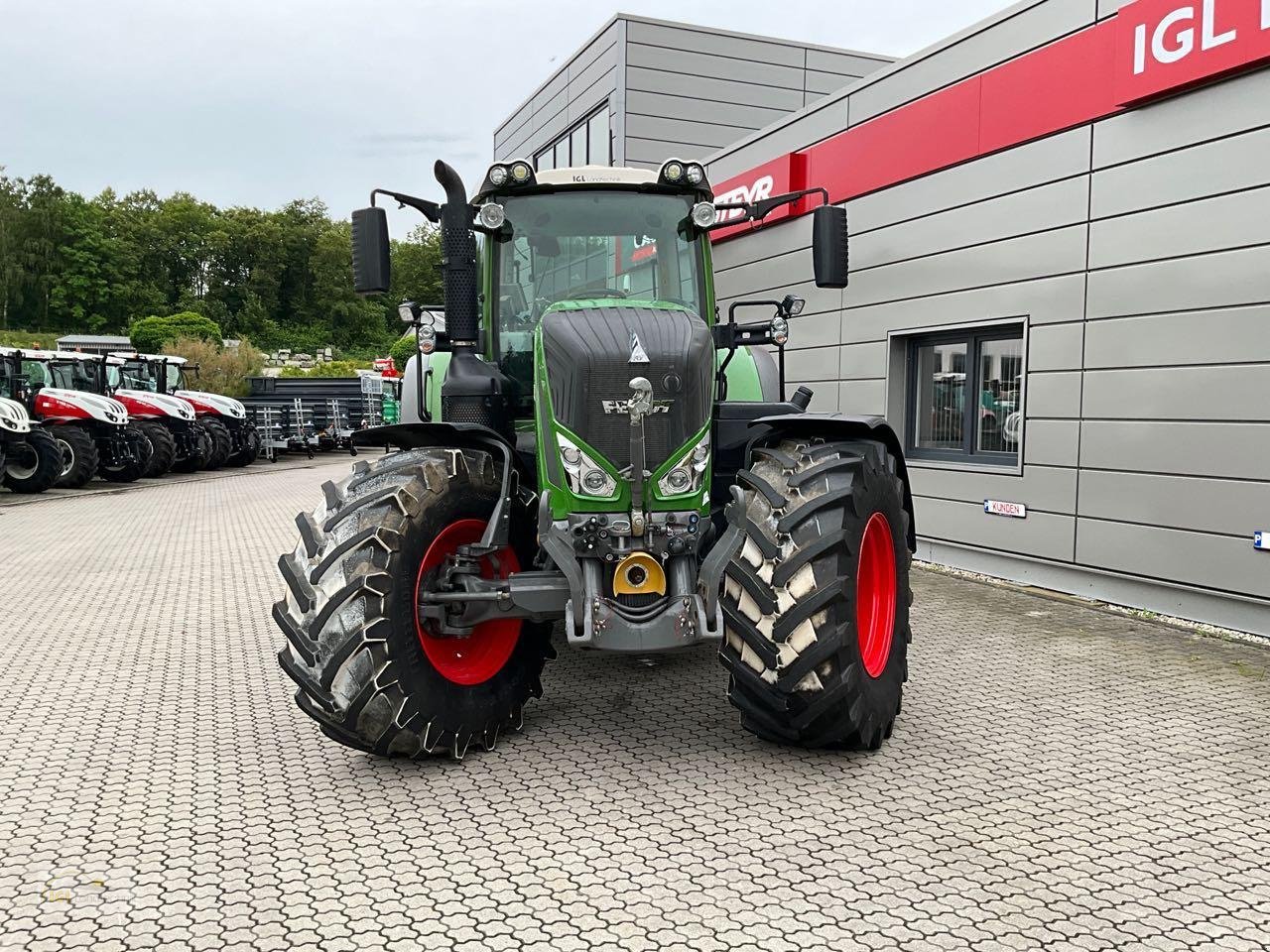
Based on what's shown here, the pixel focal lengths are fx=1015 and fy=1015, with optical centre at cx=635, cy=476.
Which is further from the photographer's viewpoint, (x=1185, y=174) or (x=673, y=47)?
(x=673, y=47)

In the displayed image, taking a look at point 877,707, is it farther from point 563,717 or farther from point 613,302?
point 613,302

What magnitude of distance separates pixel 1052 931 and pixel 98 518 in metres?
12.5

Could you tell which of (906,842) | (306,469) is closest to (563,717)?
(906,842)

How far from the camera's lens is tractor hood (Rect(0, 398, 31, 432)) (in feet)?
49.6

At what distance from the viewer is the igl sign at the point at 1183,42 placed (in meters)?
5.95

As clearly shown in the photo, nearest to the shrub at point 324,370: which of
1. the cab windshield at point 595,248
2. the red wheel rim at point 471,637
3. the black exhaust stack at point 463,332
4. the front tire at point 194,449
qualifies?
the front tire at point 194,449

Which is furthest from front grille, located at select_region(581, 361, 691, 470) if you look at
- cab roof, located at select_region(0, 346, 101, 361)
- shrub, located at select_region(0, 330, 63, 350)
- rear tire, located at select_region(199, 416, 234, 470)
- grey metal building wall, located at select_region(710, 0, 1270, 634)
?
shrub, located at select_region(0, 330, 63, 350)

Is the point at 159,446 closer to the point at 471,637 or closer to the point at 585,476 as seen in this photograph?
the point at 471,637

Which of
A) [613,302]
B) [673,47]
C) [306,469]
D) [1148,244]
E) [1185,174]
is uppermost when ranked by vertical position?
[673,47]

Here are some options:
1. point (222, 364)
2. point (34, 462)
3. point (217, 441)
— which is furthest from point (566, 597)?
point (222, 364)

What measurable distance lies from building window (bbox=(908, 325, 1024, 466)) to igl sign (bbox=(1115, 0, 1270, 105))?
2021 millimetres

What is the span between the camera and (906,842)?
3236 millimetres

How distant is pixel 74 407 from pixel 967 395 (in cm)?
1462

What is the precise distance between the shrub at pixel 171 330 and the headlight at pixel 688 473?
4988cm
